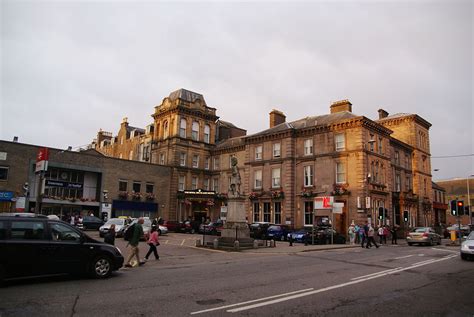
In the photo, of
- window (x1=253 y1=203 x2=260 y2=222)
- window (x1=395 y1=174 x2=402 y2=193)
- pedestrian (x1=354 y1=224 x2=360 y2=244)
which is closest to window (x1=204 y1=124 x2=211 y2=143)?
window (x1=253 y1=203 x2=260 y2=222)

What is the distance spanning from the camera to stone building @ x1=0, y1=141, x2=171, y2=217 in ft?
113

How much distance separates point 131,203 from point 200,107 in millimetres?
15628

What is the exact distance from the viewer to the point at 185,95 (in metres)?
49.6

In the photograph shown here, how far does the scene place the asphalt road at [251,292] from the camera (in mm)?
7301

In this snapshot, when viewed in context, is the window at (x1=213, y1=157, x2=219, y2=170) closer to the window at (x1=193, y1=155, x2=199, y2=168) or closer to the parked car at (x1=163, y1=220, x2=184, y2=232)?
the window at (x1=193, y1=155, x2=199, y2=168)

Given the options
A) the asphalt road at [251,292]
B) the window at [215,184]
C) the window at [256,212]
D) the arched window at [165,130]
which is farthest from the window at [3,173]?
the asphalt road at [251,292]

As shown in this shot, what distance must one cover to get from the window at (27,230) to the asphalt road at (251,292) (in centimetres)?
120

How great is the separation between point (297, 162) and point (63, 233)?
31051mm

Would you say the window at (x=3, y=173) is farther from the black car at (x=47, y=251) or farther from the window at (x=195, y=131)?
the black car at (x=47, y=251)

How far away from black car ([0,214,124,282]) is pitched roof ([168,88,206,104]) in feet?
127

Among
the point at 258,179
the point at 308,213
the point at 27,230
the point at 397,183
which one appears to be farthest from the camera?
the point at 397,183

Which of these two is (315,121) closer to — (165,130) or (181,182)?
(181,182)

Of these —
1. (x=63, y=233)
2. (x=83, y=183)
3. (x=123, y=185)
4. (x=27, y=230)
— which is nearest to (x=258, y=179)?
(x=123, y=185)

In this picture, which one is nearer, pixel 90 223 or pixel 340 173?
pixel 90 223
